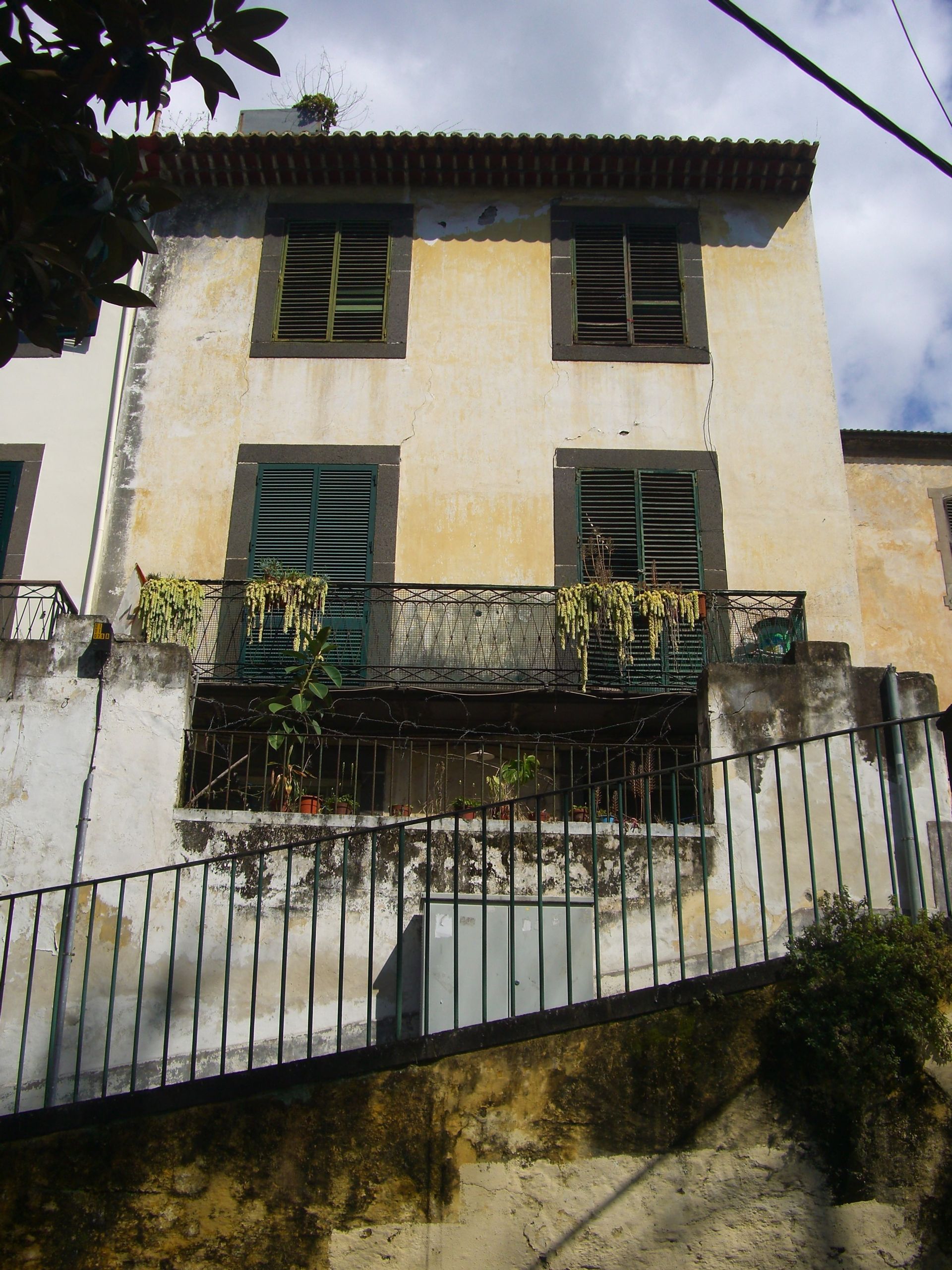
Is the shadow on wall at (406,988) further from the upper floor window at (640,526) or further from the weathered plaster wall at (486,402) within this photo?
the upper floor window at (640,526)

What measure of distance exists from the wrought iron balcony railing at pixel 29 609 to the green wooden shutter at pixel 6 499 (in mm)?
542

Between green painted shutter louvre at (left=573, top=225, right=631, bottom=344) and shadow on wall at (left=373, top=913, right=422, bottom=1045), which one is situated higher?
green painted shutter louvre at (left=573, top=225, right=631, bottom=344)

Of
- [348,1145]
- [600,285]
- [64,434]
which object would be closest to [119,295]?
[348,1145]

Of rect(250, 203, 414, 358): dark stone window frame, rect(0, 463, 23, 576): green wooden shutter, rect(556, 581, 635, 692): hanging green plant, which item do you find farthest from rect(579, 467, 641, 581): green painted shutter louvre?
rect(0, 463, 23, 576): green wooden shutter

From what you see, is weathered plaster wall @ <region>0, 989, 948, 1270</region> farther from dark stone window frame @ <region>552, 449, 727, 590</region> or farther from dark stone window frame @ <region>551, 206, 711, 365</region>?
dark stone window frame @ <region>551, 206, 711, 365</region>

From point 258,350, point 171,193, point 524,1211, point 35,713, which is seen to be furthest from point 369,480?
point 524,1211

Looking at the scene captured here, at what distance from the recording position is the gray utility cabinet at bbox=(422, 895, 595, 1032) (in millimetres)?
7574

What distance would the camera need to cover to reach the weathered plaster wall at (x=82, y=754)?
30.8 ft

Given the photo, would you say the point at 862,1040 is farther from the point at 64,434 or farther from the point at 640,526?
the point at 64,434

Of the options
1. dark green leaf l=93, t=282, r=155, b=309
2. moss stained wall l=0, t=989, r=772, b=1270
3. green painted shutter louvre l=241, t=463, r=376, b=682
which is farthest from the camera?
green painted shutter louvre l=241, t=463, r=376, b=682

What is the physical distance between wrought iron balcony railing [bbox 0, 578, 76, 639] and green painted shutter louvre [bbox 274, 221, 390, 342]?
398 centimetres

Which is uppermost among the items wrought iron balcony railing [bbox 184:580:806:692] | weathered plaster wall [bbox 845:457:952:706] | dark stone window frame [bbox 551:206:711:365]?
dark stone window frame [bbox 551:206:711:365]

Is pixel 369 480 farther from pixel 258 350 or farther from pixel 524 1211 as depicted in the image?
pixel 524 1211

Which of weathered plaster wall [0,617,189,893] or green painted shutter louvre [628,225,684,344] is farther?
green painted shutter louvre [628,225,684,344]
